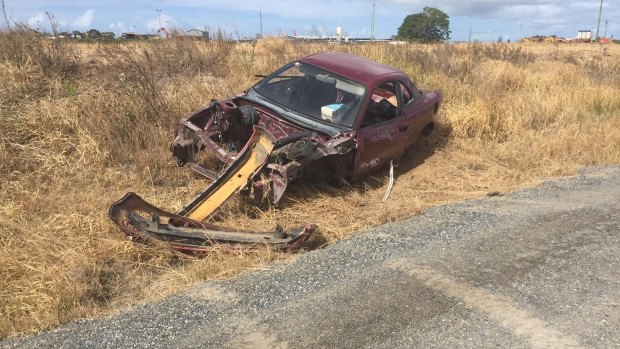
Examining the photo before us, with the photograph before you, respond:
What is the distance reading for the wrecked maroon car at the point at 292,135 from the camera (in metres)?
4.76

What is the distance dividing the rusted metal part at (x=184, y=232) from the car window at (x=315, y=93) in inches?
80.5

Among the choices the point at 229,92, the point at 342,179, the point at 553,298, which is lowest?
the point at 553,298

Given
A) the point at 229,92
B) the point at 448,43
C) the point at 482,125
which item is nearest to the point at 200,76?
the point at 229,92

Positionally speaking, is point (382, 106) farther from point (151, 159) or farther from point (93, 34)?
point (93, 34)

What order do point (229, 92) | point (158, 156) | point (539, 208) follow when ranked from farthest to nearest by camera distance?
1. point (229, 92)
2. point (158, 156)
3. point (539, 208)

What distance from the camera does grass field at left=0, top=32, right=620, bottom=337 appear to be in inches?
165

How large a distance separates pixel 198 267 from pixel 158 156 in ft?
9.48

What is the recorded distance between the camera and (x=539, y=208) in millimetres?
6188

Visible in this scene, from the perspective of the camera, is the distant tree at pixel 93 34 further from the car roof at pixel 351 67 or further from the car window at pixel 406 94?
the car window at pixel 406 94

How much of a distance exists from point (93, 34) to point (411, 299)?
9671 mm

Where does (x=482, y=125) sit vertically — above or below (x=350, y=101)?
below

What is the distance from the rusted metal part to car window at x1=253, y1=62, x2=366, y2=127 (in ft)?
6.71

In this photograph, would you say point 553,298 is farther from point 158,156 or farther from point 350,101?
point 158,156

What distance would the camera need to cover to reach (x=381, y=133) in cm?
667
